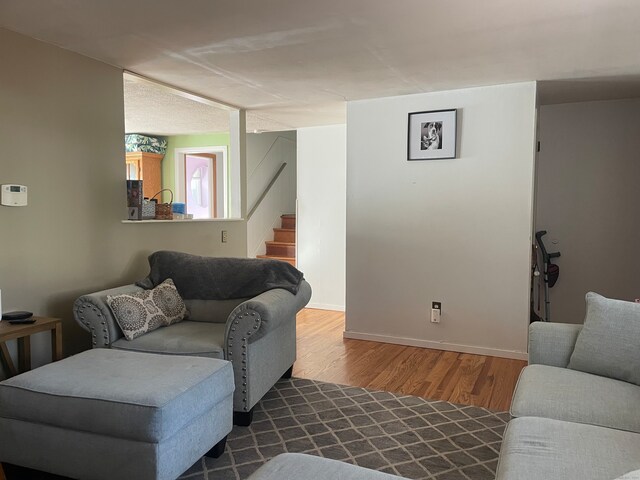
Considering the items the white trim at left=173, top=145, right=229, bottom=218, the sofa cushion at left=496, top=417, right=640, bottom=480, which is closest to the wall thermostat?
the sofa cushion at left=496, top=417, right=640, bottom=480

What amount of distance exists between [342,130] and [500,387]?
3285mm

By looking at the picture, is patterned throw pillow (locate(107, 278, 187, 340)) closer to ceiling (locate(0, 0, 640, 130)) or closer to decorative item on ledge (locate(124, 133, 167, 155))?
ceiling (locate(0, 0, 640, 130))

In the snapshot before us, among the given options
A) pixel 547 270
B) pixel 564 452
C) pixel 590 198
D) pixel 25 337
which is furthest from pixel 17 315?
pixel 590 198

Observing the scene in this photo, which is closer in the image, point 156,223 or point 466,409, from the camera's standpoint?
point 466,409

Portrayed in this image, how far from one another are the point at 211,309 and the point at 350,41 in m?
1.86

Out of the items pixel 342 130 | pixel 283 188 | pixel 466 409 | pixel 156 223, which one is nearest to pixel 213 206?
pixel 283 188

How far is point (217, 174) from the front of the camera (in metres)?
7.54

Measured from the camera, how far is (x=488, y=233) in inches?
151

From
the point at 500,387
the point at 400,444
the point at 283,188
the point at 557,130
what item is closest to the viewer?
the point at 400,444

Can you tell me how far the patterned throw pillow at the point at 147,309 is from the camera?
270 cm

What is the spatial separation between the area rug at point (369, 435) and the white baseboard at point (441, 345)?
3.70ft

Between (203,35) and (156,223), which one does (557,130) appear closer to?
(203,35)

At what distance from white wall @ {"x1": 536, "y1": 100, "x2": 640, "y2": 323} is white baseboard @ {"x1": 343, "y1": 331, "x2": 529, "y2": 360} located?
1.06m

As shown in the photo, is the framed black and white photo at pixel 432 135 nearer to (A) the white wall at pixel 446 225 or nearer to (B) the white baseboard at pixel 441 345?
(A) the white wall at pixel 446 225
